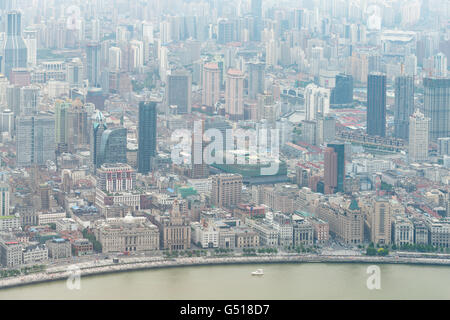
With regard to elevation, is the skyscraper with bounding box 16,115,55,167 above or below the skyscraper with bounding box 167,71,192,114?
below

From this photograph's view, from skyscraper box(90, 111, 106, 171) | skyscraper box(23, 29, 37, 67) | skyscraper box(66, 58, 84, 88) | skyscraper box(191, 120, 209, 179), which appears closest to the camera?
skyscraper box(191, 120, 209, 179)

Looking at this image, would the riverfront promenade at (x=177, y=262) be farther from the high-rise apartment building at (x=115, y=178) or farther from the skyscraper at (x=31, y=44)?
the skyscraper at (x=31, y=44)

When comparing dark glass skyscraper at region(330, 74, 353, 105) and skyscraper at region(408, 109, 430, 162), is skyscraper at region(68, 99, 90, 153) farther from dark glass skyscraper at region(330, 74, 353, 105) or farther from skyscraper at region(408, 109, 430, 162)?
dark glass skyscraper at region(330, 74, 353, 105)

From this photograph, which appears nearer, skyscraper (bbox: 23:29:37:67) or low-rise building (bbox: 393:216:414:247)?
low-rise building (bbox: 393:216:414:247)

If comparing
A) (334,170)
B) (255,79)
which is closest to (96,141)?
(334,170)

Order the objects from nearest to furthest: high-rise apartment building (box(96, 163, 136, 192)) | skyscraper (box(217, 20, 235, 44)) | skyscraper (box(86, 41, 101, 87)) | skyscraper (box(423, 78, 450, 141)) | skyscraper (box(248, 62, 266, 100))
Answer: high-rise apartment building (box(96, 163, 136, 192)) < skyscraper (box(423, 78, 450, 141)) < skyscraper (box(248, 62, 266, 100)) < skyscraper (box(86, 41, 101, 87)) < skyscraper (box(217, 20, 235, 44))

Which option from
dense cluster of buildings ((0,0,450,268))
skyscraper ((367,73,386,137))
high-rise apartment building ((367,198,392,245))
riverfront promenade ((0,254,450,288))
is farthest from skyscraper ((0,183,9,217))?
skyscraper ((367,73,386,137))
